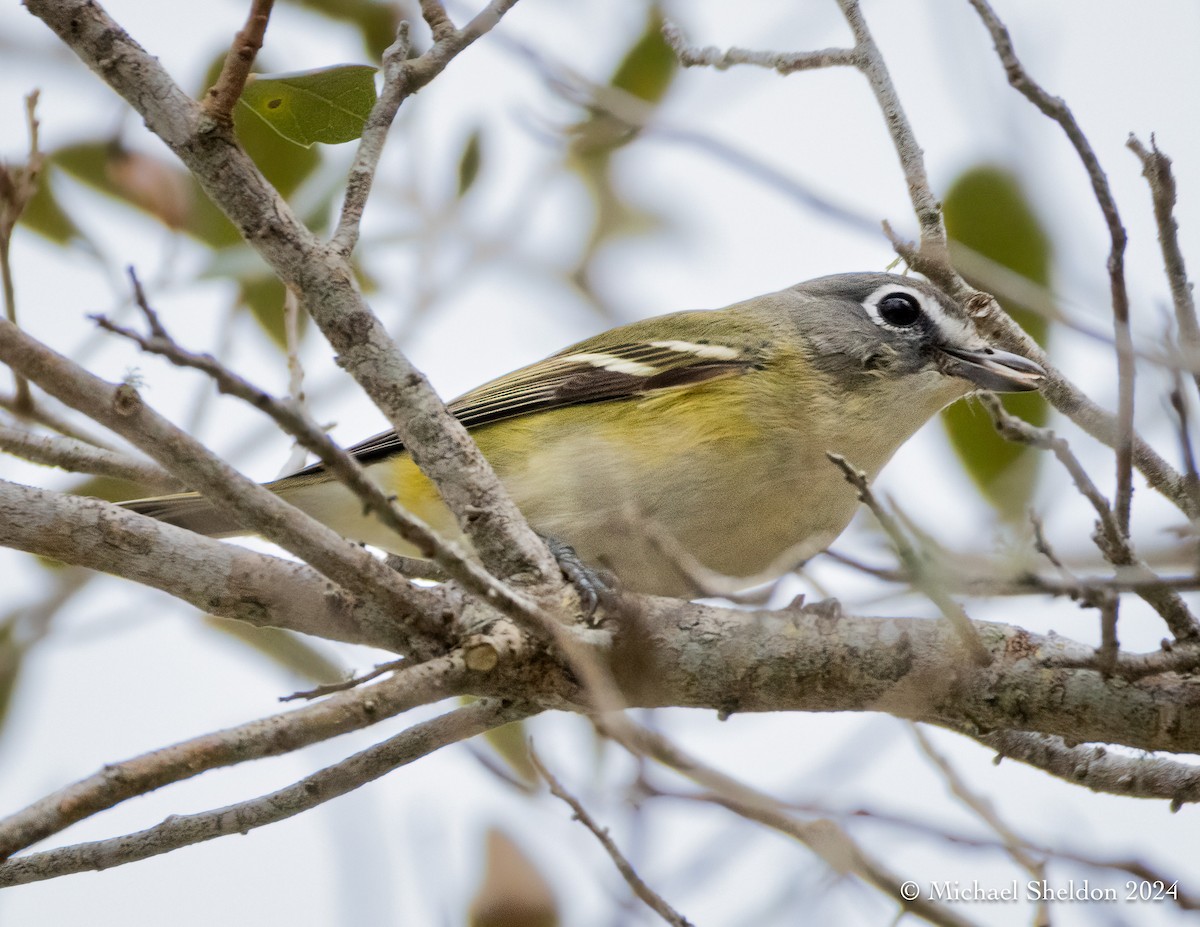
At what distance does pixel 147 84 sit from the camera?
2787 mm

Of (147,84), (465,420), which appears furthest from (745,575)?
(147,84)

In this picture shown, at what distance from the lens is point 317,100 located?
3.28 m

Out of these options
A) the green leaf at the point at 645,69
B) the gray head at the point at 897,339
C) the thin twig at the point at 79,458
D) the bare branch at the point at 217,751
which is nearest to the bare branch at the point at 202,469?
the bare branch at the point at 217,751

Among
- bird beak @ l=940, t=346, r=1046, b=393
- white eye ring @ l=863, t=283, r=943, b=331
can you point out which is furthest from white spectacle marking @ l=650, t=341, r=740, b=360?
bird beak @ l=940, t=346, r=1046, b=393

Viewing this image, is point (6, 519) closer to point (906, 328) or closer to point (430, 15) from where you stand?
point (430, 15)

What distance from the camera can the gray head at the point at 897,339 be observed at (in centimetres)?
416

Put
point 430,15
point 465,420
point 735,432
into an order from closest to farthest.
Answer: point 430,15 → point 735,432 → point 465,420

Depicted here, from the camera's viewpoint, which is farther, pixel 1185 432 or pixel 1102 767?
pixel 1102 767

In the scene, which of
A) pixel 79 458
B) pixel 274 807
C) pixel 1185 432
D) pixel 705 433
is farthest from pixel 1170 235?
pixel 79 458

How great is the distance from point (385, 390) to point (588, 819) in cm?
113

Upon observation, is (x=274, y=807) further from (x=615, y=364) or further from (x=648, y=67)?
(x=648, y=67)

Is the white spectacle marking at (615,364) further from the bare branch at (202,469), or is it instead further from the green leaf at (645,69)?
the bare branch at (202,469)

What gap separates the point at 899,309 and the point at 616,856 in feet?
8.75

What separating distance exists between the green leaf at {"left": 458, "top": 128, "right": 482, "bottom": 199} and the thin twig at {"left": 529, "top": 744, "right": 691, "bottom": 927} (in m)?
2.79
